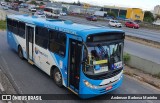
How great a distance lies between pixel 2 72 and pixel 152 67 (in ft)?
27.2

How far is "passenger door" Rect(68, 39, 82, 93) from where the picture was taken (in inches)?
287

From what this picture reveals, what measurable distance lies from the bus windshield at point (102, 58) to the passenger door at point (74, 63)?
391 millimetres

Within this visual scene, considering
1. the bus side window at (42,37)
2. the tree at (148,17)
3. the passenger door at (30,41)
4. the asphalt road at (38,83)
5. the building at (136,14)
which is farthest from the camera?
the tree at (148,17)

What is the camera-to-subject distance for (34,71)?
11.0 metres

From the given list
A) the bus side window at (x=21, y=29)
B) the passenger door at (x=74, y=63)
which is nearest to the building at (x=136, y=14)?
the bus side window at (x=21, y=29)

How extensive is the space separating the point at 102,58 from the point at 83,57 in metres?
0.79

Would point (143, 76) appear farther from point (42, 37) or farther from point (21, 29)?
point (21, 29)

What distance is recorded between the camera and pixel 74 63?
7566 millimetres

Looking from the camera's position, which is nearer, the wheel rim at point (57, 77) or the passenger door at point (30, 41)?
the wheel rim at point (57, 77)

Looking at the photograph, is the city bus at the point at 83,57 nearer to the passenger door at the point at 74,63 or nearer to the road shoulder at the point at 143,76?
the passenger door at the point at 74,63

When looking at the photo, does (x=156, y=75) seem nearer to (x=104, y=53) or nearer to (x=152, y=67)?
(x=152, y=67)

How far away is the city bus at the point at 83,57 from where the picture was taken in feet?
23.4

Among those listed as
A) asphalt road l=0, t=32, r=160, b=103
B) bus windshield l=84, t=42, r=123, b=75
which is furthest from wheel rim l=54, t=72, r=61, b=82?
bus windshield l=84, t=42, r=123, b=75

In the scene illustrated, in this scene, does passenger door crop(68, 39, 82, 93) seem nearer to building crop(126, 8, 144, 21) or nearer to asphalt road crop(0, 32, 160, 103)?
asphalt road crop(0, 32, 160, 103)
